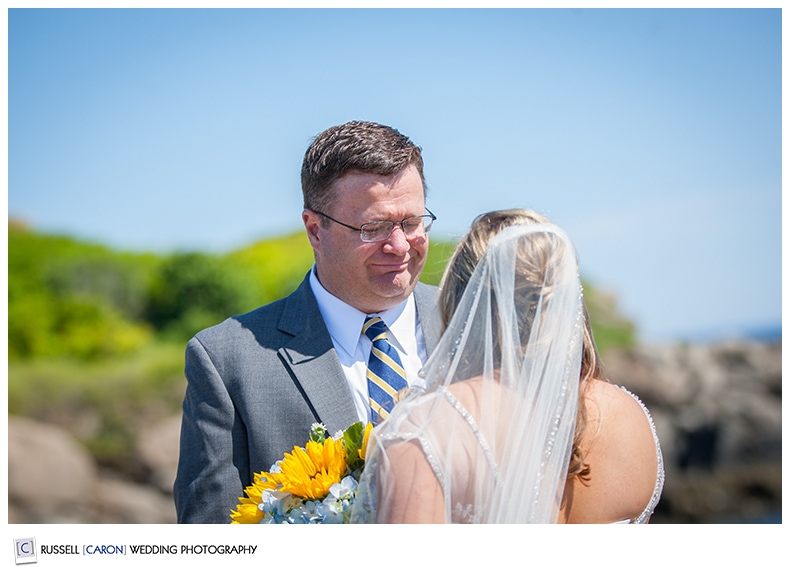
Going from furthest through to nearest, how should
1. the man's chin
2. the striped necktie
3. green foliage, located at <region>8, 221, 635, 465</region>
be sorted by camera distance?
green foliage, located at <region>8, 221, 635, 465</region>, the man's chin, the striped necktie

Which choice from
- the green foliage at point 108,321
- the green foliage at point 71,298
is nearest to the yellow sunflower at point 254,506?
the green foliage at point 108,321

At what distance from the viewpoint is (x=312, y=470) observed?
7.56 feet

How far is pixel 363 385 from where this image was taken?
2.96m

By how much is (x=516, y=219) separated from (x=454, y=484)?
77 cm

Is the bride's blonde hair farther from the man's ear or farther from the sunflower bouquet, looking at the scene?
the man's ear

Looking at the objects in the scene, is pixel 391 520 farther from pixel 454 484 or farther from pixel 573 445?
pixel 573 445

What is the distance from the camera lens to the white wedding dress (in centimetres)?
206

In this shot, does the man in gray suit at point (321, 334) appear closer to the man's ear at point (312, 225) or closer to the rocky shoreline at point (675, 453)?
the man's ear at point (312, 225)

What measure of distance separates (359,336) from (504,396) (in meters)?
1.02

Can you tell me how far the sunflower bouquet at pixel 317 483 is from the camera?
7.39 feet

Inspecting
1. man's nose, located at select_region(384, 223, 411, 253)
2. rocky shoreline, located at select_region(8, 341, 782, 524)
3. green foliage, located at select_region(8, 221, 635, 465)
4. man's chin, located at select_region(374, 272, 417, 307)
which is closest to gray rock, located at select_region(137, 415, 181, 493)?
rocky shoreline, located at select_region(8, 341, 782, 524)

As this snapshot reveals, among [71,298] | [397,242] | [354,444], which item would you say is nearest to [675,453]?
[71,298]

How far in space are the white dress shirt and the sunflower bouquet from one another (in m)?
0.60
